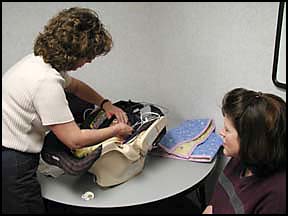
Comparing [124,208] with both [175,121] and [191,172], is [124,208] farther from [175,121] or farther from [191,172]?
[175,121]

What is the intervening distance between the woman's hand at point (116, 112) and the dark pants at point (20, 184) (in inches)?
15.1

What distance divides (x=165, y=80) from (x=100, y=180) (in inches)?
36.7

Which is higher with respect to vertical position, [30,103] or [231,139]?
[30,103]

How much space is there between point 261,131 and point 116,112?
2.37 feet

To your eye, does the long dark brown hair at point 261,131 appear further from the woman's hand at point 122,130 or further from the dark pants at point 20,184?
the dark pants at point 20,184

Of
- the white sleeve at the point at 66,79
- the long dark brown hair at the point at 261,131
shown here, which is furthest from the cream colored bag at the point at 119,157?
the long dark brown hair at the point at 261,131

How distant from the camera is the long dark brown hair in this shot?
1121mm

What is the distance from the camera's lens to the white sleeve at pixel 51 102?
1262mm

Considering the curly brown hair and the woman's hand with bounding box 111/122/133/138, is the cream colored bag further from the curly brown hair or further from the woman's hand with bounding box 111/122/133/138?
the curly brown hair

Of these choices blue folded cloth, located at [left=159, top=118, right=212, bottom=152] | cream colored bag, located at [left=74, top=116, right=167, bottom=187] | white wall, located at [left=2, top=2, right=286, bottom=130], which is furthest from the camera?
blue folded cloth, located at [left=159, top=118, right=212, bottom=152]

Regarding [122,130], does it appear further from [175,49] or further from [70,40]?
[175,49]

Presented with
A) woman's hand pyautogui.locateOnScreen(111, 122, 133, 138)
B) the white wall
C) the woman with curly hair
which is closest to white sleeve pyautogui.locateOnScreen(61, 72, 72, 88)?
the woman with curly hair

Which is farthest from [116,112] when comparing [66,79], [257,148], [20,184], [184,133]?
[257,148]

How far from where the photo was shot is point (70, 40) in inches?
52.2
